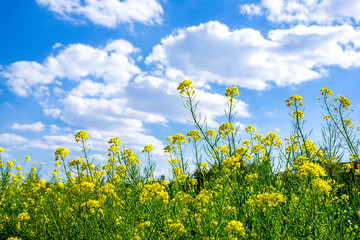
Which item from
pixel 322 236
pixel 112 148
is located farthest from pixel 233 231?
pixel 112 148

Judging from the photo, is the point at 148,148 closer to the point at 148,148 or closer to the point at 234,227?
the point at 148,148

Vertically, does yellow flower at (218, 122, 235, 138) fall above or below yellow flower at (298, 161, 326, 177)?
above

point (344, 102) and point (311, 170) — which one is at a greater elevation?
point (344, 102)

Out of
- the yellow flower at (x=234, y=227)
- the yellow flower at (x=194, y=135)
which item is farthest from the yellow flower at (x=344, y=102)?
the yellow flower at (x=234, y=227)

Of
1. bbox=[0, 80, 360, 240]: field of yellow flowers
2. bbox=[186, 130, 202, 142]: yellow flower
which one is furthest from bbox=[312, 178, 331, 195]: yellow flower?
bbox=[186, 130, 202, 142]: yellow flower

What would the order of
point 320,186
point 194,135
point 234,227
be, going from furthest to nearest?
point 194,135 < point 320,186 < point 234,227

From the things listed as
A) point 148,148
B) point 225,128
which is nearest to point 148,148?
point 148,148

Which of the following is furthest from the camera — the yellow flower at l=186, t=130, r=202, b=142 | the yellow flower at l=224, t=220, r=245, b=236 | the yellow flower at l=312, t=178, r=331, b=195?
the yellow flower at l=186, t=130, r=202, b=142

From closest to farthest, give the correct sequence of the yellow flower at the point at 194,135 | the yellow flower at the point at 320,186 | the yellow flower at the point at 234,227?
the yellow flower at the point at 234,227
the yellow flower at the point at 320,186
the yellow flower at the point at 194,135

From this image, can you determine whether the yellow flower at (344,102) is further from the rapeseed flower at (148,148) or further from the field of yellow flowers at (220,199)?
the rapeseed flower at (148,148)

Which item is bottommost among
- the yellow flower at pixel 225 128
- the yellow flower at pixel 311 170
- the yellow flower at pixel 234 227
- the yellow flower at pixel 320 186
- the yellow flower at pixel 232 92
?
the yellow flower at pixel 234 227

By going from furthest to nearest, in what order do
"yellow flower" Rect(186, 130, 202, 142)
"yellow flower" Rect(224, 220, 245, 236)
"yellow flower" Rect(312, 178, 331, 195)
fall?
"yellow flower" Rect(186, 130, 202, 142), "yellow flower" Rect(312, 178, 331, 195), "yellow flower" Rect(224, 220, 245, 236)

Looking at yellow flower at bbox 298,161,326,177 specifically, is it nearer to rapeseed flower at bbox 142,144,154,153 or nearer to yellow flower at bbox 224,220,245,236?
yellow flower at bbox 224,220,245,236

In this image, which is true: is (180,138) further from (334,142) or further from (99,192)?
(334,142)
